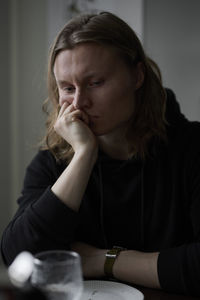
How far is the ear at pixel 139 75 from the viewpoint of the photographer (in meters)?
1.36

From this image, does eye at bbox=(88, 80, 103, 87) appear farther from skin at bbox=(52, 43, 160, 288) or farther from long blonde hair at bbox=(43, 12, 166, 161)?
long blonde hair at bbox=(43, 12, 166, 161)

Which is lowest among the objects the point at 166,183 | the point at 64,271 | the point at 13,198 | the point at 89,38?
the point at 13,198

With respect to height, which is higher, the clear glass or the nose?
the nose

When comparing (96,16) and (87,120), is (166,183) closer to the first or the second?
(87,120)

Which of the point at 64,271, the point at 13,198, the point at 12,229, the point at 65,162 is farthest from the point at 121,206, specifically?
the point at 13,198

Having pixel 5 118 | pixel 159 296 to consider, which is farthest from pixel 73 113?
pixel 5 118

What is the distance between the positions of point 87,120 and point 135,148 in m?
0.19

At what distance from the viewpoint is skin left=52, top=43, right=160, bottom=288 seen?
3.66 ft

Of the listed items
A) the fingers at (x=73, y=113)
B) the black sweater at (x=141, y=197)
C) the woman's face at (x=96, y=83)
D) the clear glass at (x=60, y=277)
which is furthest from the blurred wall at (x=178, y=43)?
the clear glass at (x=60, y=277)

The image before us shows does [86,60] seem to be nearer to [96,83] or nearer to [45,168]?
[96,83]

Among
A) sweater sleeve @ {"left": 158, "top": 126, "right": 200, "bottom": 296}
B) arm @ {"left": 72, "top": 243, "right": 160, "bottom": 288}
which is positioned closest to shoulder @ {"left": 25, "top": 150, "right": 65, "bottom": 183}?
arm @ {"left": 72, "top": 243, "right": 160, "bottom": 288}

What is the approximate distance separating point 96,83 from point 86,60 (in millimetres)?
72

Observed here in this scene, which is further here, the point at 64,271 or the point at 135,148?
the point at 135,148

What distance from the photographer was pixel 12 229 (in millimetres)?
1182
